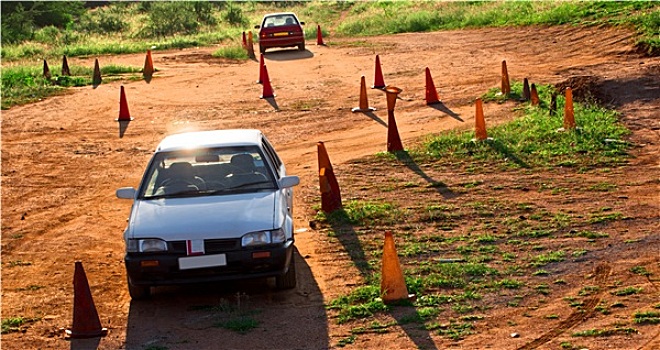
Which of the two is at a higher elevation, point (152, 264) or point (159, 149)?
point (159, 149)

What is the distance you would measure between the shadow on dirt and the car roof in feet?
4.75

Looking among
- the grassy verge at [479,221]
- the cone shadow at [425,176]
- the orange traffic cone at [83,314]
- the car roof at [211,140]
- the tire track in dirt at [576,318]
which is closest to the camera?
the tire track in dirt at [576,318]

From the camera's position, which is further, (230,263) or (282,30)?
(282,30)

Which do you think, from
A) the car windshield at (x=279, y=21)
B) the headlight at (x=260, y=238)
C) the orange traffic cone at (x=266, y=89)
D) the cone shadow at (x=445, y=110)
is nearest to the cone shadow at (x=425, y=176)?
the cone shadow at (x=445, y=110)

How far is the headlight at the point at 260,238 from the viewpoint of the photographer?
927 centimetres

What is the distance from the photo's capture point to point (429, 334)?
841 cm

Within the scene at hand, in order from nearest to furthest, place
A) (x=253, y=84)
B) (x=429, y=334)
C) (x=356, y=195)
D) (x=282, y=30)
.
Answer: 1. (x=429, y=334)
2. (x=356, y=195)
3. (x=253, y=84)
4. (x=282, y=30)

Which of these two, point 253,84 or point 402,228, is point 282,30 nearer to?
point 253,84

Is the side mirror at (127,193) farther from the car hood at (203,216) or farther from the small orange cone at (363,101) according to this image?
the small orange cone at (363,101)

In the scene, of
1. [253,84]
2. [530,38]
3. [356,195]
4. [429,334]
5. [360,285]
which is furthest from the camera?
[530,38]

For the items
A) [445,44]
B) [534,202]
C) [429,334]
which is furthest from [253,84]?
[429,334]

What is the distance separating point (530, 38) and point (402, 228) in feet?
66.5

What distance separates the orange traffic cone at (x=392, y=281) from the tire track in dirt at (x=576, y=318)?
4.80 feet

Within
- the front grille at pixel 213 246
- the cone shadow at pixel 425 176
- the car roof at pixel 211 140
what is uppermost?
the car roof at pixel 211 140
